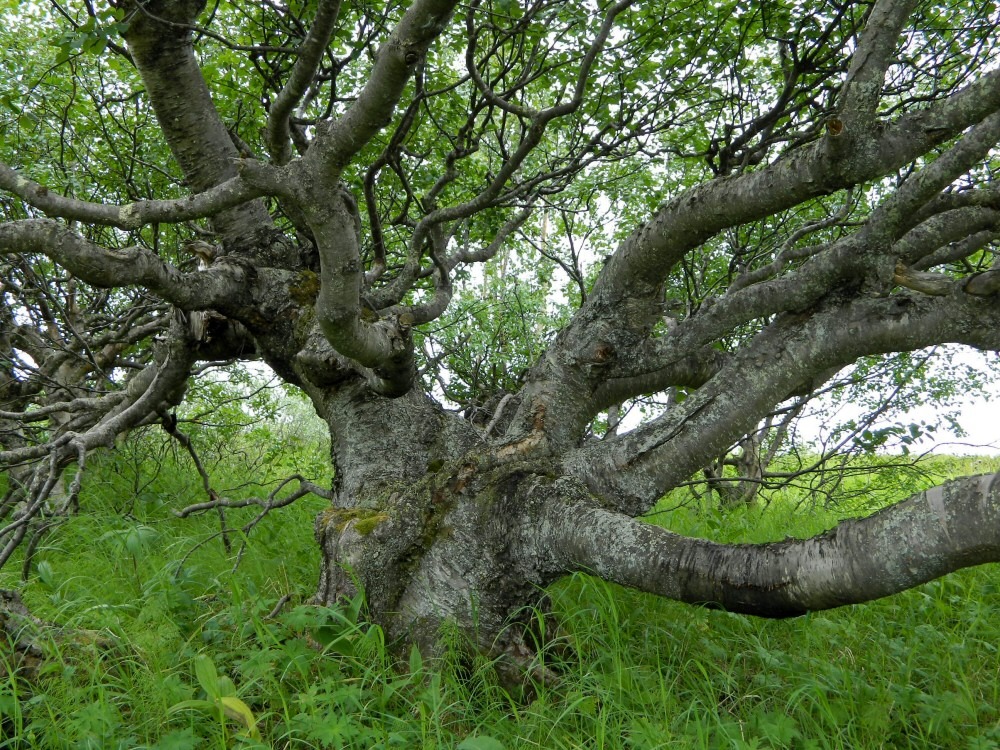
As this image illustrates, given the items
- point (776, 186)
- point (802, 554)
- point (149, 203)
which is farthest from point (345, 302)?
point (802, 554)

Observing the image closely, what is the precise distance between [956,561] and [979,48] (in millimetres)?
3736

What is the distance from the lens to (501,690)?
107 inches

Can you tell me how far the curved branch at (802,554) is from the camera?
2.01 metres

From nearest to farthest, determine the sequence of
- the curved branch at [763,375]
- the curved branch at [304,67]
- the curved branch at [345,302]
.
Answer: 1. the curved branch at [304,67]
2. the curved branch at [345,302]
3. the curved branch at [763,375]

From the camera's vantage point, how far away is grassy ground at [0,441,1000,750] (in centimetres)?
233

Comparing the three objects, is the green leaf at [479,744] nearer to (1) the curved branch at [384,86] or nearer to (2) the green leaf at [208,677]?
(2) the green leaf at [208,677]

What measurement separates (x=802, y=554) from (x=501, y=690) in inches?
50.7

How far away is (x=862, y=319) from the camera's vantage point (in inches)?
114

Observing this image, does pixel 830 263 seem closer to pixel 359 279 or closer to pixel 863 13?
pixel 359 279

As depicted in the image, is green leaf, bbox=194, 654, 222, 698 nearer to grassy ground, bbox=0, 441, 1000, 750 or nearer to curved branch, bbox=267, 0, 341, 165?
grassy ground, bbox=0, 441, 1000, 750

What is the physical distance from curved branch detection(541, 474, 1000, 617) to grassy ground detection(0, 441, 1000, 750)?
384 millimetres

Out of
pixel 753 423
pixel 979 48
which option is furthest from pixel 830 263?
pixel 979 48

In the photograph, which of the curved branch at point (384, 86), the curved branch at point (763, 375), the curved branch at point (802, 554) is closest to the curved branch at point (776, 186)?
the curved branch at point (763, 375)

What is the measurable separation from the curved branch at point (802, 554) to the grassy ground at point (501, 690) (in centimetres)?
38
